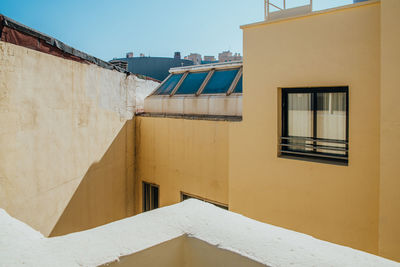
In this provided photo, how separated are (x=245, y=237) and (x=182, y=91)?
7.22m

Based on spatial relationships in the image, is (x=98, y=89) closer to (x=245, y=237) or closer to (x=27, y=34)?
(x=27, y=34)

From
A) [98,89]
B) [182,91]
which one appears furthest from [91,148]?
[182,91]

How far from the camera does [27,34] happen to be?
439 cm

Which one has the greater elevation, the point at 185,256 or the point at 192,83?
Result: the point at 192,83

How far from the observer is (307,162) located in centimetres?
511

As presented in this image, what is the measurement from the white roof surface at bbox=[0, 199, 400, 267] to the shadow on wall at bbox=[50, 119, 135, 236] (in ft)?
13.5

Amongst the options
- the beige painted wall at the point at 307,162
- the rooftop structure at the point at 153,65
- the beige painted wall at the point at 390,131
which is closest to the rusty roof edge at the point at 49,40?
the beige painted wall at the point at 307,162

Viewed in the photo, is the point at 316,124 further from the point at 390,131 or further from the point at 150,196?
the point at 150,196

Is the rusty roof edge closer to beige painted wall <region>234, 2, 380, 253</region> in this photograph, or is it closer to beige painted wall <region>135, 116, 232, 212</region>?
beige painted wall <region>135, 116, 232, 212</region>

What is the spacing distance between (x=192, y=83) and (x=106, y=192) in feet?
12.6

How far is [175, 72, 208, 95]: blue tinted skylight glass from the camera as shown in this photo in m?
8.35

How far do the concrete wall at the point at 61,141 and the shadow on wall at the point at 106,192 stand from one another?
0.8 inches

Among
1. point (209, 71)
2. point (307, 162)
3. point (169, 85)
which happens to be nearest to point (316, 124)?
point (307, 162)

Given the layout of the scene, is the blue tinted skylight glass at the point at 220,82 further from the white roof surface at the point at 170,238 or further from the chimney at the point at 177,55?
the chimney at the point at 177,55
